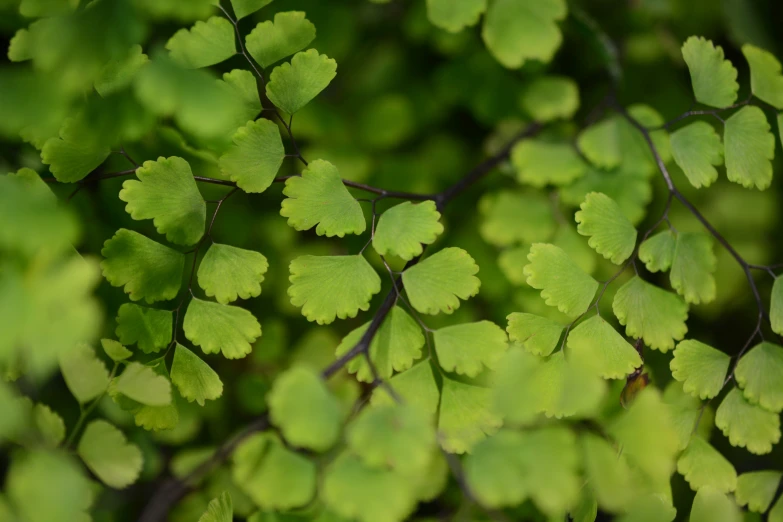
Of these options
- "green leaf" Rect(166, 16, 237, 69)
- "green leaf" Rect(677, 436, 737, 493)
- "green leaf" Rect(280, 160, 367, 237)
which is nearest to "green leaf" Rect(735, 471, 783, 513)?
"green leaf" Rect(677, 436, 737, 493)

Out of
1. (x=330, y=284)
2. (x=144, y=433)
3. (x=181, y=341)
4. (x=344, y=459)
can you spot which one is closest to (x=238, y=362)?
(x=144, y=433)

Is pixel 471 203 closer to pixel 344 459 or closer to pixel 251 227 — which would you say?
pixel 251 227

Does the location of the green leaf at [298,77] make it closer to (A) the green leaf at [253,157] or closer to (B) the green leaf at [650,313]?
(A) the green leaf at [253,157]

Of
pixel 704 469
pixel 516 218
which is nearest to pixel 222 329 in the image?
pixel 516 218

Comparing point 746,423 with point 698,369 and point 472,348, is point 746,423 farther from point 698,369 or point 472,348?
point 472,348

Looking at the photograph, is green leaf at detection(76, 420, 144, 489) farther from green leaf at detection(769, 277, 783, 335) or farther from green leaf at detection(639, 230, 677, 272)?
green leaf at detection(769, 277, 783, 335)

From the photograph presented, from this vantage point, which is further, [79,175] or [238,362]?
[238,362]

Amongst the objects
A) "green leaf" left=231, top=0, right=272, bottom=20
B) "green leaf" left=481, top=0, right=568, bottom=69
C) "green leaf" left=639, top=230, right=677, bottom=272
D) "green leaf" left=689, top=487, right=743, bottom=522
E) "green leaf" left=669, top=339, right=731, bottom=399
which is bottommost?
"green leaf" left=689, top=487, right=743, bottom=522
